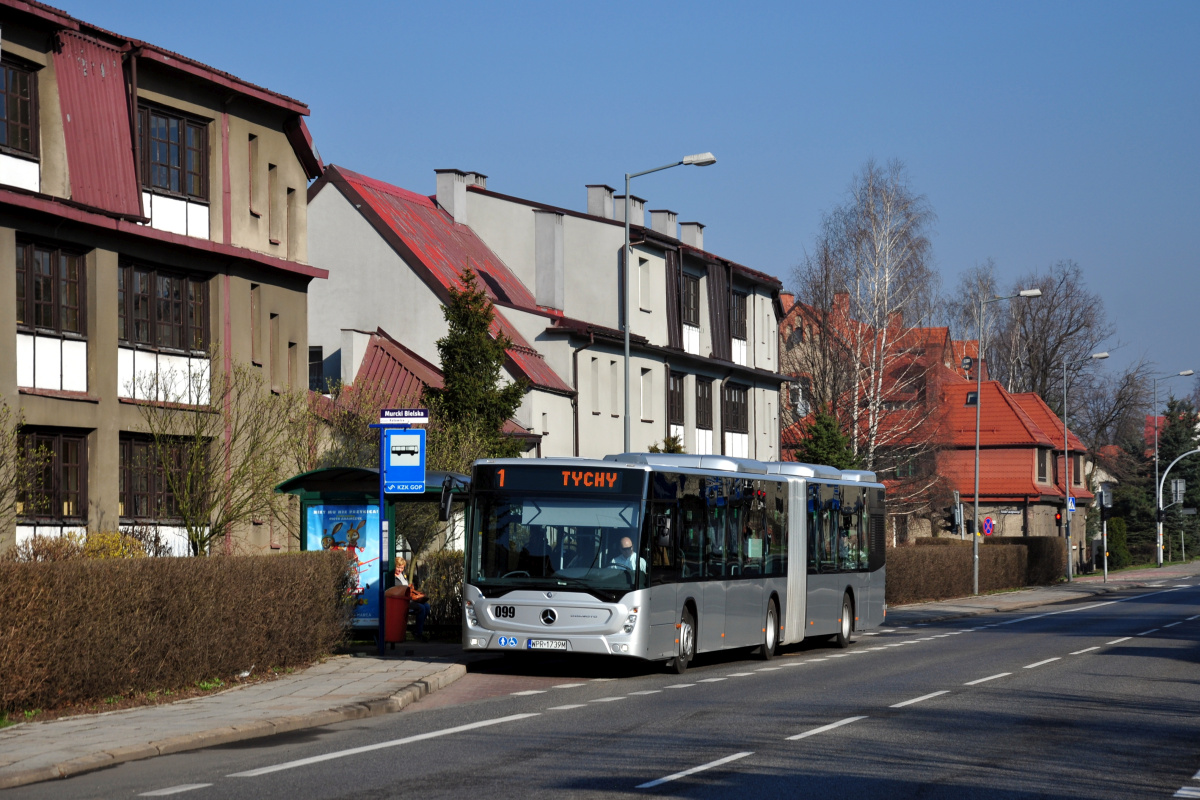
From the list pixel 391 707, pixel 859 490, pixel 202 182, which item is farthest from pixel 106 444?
pixel 859 490

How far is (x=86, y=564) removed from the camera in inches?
555

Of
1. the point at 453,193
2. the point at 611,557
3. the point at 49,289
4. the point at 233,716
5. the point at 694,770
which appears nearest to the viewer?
the point at 694,770

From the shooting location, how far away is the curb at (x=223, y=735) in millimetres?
10898

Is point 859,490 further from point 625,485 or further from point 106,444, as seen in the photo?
point 106,444

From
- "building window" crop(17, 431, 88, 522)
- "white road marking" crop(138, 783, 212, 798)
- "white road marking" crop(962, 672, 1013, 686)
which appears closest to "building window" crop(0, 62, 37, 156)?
"building window" crop(17, 431, 88, 522)

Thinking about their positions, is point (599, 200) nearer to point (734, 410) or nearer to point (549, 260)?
point (549, 260)

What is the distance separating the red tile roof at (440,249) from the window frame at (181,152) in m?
11.8

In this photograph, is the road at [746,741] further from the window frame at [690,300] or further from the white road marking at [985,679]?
the window frame at [690,300]

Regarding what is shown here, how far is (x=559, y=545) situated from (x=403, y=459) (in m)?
2.90

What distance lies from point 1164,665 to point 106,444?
1678 cm

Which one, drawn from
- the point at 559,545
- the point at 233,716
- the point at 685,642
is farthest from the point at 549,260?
the point at 233,716

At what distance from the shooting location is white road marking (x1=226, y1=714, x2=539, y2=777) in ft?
36.6

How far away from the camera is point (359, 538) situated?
23328 mm

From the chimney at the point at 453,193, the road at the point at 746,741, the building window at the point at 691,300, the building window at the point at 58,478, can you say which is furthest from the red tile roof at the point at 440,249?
the road at the point at 746,741
